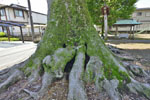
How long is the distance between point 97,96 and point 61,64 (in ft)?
3.87

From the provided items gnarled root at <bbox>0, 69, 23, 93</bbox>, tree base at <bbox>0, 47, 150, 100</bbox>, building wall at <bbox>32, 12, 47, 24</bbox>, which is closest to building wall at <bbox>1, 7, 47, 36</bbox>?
building wall at <bbox>32, 12, 47, 24</bbox>

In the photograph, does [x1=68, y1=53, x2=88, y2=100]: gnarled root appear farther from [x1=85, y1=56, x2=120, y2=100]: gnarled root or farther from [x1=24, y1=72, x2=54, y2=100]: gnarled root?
[x1=24, y1=72, x2=54, y2=100]: gnarled root

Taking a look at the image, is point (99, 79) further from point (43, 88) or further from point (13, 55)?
point (13, 55)

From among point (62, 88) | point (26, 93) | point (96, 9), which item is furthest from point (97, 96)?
point (96, 9)

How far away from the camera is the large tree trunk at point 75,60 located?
7.78ft

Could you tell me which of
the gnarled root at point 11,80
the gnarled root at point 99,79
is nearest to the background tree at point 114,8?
the gnarled root at point 99,79

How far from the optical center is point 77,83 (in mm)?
2344

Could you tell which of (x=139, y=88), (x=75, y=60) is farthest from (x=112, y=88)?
(x=75, y=60)

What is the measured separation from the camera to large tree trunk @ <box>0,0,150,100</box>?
7.78ft

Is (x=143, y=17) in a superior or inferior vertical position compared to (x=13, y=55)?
superior

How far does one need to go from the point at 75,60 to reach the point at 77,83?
67 centimetres

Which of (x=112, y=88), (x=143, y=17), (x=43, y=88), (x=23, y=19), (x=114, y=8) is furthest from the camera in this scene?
(x=143, y=17)

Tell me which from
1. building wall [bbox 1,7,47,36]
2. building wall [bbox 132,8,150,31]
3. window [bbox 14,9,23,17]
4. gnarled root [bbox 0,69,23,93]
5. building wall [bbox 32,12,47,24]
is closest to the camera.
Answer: gnarled root [bbox 0,69,23,93]

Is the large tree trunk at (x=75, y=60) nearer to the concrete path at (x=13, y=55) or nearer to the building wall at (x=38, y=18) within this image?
the concrete path at (x=13, y=55)
